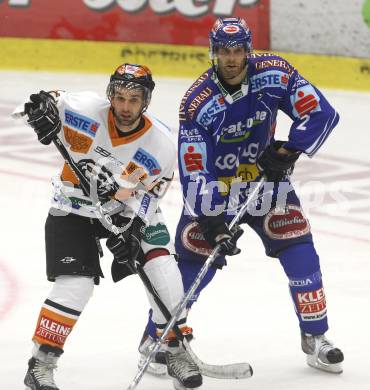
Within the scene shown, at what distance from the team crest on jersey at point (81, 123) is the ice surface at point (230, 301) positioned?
3.17ft

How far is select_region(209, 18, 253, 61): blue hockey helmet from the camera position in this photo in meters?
5.02

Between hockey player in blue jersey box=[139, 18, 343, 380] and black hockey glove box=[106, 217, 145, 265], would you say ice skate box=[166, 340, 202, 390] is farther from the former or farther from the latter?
black hockey glove box=[106, 217, 145, 265]

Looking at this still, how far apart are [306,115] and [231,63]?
1.24ft

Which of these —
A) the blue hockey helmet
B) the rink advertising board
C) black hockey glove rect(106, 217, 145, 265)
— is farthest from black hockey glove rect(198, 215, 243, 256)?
the rink advertising board

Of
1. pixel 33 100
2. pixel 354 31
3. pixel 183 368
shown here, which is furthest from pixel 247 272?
pixel 354 31

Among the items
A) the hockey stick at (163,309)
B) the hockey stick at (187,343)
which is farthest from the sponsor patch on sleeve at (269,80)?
the hockey stick at (163,309)

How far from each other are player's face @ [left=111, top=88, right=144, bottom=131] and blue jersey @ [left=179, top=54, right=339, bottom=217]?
36 centimetres

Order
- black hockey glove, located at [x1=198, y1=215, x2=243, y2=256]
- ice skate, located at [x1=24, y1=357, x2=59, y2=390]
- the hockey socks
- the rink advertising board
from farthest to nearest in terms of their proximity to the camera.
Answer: the rink advertising board
the hockey socks
black hockey glove, located at [x1=198, y1=215, x2=243, y2=256]
ice skate, located at [x1=24, y1=357, x2=59, y2=390]

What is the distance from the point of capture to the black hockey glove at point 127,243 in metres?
4.73

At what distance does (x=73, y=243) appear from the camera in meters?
4.75

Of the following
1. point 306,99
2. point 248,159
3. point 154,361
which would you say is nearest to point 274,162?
point 248,159

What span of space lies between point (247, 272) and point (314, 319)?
51.1 inches

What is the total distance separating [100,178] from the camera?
4.86 meters

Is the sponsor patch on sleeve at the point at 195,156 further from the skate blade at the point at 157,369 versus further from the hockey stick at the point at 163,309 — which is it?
the skate blade at the point at 157,369
